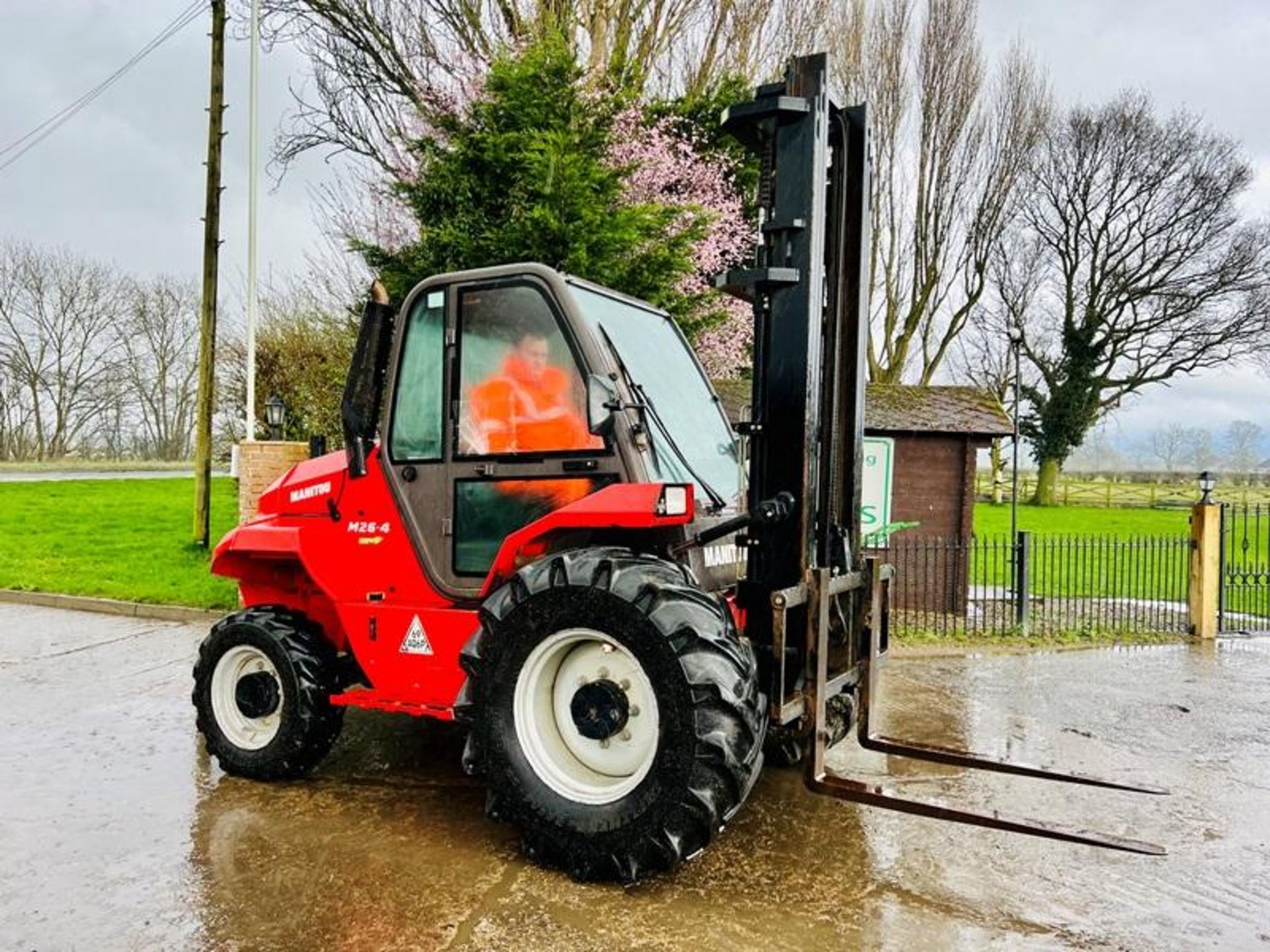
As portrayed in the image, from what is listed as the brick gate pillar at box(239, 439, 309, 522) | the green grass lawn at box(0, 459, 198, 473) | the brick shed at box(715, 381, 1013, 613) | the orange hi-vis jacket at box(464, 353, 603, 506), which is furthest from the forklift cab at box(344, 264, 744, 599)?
the green grass lawn at box(0, 459, 198, 473)

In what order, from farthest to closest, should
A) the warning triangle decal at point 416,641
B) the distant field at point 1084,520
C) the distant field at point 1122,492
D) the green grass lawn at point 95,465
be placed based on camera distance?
the green grass lawn at point 95,465
the distant field at point 1122,492
the distant field at point 1084,520
the warning triangle decal at point 416,641

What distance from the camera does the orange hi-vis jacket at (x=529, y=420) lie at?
12.9ft

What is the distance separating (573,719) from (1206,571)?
8443mm

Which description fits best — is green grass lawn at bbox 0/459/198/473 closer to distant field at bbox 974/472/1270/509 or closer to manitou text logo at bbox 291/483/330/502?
distant field at bbox 974/472/1270/509

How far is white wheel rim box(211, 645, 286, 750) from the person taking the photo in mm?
4625

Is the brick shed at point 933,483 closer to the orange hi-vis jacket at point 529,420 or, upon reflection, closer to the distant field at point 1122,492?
the orange hi-vis jacket at point 529,420

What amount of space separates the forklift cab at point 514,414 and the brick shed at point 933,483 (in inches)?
240

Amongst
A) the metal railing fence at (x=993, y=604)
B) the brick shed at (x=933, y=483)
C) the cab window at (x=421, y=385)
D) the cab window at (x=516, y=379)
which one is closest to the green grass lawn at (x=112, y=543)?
the cab window at (x=421, y=385)

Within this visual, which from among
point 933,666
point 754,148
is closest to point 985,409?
point 933,666

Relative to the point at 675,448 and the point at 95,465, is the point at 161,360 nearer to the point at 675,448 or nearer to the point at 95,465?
the point at 95,465

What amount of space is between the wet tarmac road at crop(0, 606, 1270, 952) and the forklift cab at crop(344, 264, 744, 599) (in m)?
1.16

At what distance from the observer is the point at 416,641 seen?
418 cm

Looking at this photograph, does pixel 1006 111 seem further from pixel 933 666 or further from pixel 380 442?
pixel 380 442

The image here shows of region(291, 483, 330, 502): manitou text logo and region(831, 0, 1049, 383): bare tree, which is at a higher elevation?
region(831, 0, 1049, 383): bare tree
